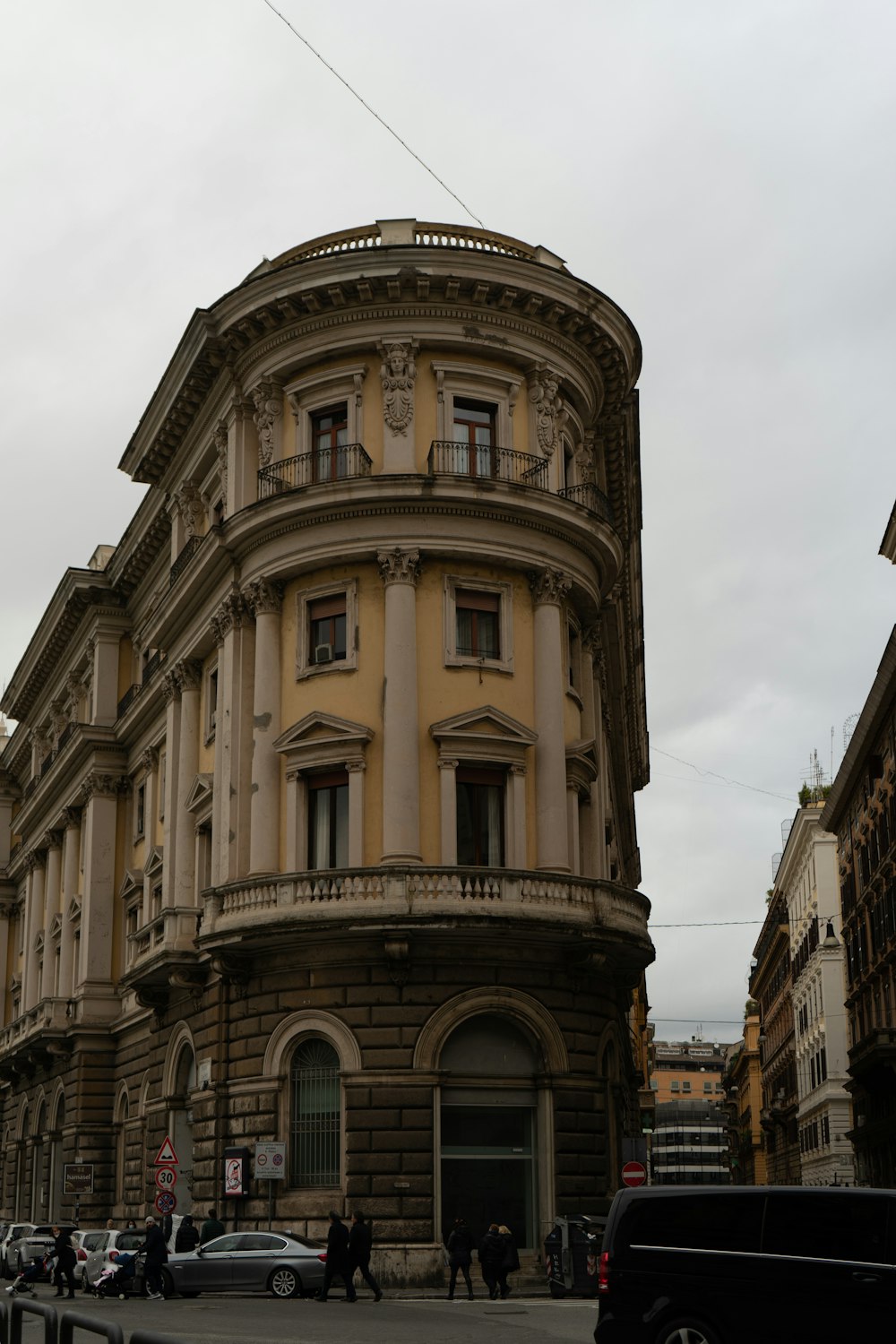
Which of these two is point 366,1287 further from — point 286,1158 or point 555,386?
point 555,386

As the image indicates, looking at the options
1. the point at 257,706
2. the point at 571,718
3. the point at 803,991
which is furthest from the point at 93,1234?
the point at 803,991

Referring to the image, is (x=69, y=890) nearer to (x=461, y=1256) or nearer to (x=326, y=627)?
(x=326, y=627)

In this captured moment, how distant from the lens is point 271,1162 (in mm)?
31922

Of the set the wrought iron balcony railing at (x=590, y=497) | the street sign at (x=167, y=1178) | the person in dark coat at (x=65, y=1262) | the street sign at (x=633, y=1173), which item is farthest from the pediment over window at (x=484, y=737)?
the person in dark coat at (x=65, y=1262)

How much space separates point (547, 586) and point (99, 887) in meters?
22.9

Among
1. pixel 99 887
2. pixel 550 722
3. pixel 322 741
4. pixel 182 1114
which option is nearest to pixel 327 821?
pixel 322 741

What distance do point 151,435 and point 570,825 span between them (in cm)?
1693

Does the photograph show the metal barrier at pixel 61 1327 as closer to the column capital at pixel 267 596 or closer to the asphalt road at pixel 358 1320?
the asphalt road at pixel 358 1320

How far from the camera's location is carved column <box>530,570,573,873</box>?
111 ft

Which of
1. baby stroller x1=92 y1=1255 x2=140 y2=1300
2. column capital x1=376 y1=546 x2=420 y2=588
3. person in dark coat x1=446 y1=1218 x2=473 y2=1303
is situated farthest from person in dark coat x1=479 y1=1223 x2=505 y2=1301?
column capital x1=376 y1=546 x2=420 y2=588

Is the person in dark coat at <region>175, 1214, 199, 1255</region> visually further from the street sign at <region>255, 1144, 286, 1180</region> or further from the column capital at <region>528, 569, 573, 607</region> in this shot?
the column capital at <region>528, 569, 573, 607</region>

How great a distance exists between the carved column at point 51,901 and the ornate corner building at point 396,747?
55.4ft

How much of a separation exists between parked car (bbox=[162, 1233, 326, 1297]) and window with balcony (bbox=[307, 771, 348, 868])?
7.90 meters

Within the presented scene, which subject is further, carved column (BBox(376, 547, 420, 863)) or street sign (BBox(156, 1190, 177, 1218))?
street sign (BBox(156, 1190, 177, 1218))
